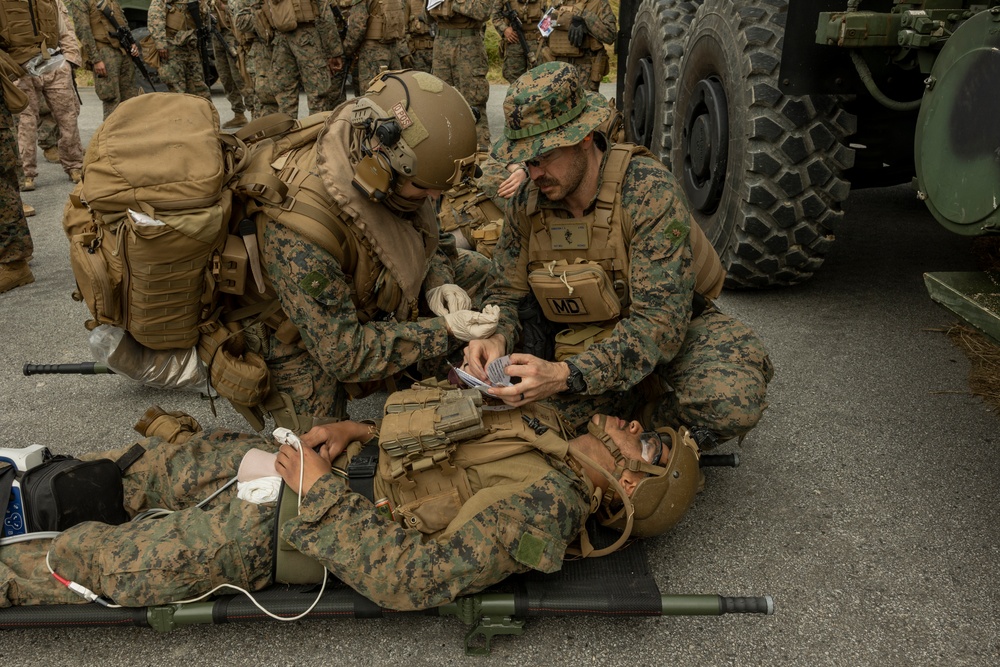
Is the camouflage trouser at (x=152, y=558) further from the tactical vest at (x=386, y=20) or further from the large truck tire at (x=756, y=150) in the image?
the tactical vest at (x=386, y=20)

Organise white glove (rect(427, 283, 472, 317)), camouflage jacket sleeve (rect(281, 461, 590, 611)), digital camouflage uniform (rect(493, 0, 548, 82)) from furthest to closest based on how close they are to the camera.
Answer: digital camouflage uniform (rect(493, 0, 548, 82))
white glove (rect(427, 283, 472, 317))
camouflage jacket sleeve (rect(281, 461, 590, 611))

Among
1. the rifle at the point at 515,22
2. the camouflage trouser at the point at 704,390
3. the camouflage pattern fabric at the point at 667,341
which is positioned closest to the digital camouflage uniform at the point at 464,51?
the rifle at the point at 515,22

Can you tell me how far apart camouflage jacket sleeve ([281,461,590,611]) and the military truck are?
166 cm

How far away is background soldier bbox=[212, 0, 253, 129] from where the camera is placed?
33.6 ft

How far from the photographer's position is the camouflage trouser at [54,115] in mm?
7672

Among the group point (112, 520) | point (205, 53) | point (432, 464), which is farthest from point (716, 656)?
point (205, 53)

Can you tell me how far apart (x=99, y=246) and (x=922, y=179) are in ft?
9.65

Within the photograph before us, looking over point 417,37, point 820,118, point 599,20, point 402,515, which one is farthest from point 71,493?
point 417,37

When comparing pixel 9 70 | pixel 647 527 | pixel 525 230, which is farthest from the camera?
pixel 9 70

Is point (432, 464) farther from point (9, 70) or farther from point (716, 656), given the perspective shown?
point (9, 70)

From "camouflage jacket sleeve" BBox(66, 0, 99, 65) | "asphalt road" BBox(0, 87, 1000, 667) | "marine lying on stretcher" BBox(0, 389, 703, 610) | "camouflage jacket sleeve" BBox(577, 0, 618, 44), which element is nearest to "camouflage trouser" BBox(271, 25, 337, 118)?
"camouflage jacket sleeve" BBox(66, 0, 99, 65)

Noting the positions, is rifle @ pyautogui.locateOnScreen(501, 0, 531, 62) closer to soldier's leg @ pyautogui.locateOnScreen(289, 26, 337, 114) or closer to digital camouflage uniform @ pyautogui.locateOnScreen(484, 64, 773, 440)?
soldier's leg @ pyautogui.locateOnScreen(289, 26, 337, 114)

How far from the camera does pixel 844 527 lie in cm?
287

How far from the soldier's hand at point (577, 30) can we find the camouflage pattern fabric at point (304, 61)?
246cm
